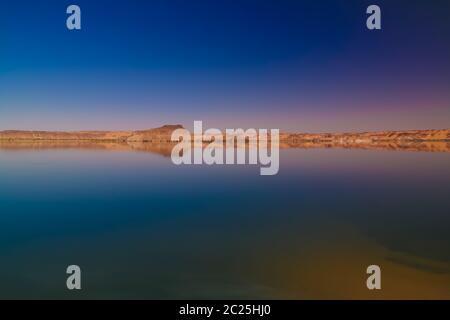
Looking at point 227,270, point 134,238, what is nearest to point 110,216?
point 134,238

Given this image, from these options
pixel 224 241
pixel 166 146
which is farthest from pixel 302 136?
pixel 224 241

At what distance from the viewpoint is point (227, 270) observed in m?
8.50

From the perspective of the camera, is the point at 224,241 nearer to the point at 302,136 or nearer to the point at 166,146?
the point at 166,146

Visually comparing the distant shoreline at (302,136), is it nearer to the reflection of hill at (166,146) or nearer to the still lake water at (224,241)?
the reflection of hill at (166,146)

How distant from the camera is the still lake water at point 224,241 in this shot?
7.65 metres

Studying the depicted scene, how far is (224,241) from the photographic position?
34.3 ft

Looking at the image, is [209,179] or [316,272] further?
[209,179]

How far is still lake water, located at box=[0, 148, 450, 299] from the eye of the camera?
765 cm

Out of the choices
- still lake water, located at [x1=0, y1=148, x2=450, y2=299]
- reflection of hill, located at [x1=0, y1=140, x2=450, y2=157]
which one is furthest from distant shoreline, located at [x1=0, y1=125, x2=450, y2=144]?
still lake water, located at [x1=0, y1=148, x2=450, y2=299]

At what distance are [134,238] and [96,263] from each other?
1.87 metres

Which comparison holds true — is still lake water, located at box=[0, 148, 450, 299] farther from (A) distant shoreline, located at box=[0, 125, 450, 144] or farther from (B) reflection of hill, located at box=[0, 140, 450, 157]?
(A) distant shoreline, located at box=[0, 125, 450, 144]

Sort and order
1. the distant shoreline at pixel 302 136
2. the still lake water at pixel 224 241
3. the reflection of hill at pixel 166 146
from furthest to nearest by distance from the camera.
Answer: the distant shoreline at pixel 302 136
the reflection of hill at pixel 166 146
the still lake water at pixel 224 241

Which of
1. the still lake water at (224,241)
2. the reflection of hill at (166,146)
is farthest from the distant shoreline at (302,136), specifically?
the still lake water at (224,241)
